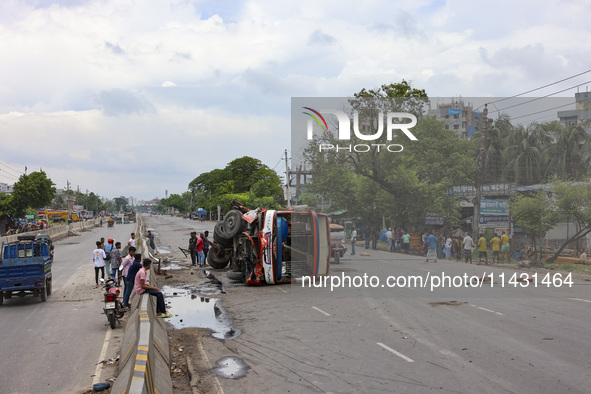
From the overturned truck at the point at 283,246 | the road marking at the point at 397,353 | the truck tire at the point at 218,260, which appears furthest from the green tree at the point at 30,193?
the road marking at the point at 397,353

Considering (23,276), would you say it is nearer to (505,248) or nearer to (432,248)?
(432,248)

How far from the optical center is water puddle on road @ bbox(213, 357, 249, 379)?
27.5 feet

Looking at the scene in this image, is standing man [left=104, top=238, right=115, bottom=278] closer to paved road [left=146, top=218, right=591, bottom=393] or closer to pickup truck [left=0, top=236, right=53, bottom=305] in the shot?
pickup truck [left=0, top=236, right=53, bottom=305]

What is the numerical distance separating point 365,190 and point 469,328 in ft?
69.2

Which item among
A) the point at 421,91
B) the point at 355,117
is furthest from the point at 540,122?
the point at 355,117

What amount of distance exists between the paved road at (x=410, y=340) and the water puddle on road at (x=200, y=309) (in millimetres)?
362

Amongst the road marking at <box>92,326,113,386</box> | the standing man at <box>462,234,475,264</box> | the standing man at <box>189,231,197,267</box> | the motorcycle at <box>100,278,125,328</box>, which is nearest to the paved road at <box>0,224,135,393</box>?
the road marking at <box>92,326,113,386</box>

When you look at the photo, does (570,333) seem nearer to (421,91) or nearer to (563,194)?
(563,194)

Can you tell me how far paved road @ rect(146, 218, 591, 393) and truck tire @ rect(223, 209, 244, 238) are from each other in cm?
488

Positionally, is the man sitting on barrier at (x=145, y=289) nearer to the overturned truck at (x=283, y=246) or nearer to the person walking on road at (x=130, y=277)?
the person walking on road at (x=130, y=277)

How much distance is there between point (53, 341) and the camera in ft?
35.3

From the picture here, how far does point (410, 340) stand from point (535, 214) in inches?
731

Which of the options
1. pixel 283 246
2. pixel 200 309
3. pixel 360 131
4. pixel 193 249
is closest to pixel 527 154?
pixel 360 131

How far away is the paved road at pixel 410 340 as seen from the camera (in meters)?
7.75
